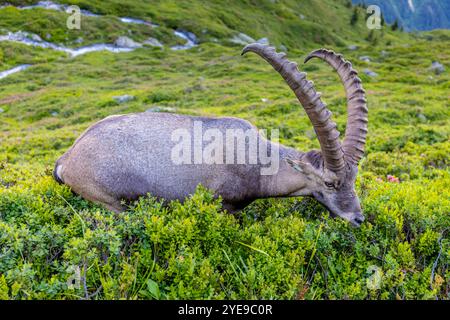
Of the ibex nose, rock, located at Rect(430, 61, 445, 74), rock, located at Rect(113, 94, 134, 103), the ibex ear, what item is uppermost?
the ibex ear

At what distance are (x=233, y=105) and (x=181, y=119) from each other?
2407 cm

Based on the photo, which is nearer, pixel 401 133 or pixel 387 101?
pixel 401 133

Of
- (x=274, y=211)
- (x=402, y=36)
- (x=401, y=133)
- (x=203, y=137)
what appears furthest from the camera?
(x=402, y=36)

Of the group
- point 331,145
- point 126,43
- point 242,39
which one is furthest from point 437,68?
point 242,39

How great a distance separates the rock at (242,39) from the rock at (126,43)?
25.9m

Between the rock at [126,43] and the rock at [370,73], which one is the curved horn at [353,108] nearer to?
the rock at [370,73]

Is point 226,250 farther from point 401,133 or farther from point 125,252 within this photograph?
point 401,133

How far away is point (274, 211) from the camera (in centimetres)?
788

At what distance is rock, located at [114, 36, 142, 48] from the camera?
8312 centimetres

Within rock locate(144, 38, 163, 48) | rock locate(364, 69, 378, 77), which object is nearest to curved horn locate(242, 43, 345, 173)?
rock locate(364, 69, 378, 77)

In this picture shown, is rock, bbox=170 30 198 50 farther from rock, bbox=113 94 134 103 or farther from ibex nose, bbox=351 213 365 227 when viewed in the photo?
ibex nose, bbox=351 213 365 227

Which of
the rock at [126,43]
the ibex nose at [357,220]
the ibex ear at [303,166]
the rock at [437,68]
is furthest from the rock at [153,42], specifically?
the ibex nose at [357,220]
